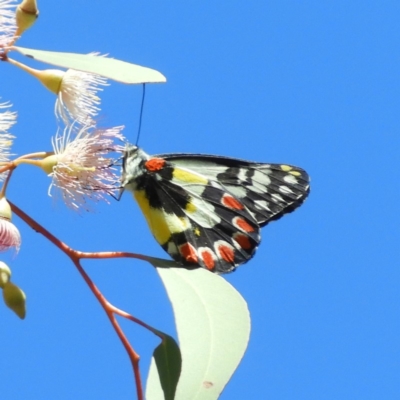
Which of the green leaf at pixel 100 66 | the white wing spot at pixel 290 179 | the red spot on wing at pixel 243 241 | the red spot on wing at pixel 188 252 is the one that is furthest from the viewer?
the white wing spot at pixel 290 179

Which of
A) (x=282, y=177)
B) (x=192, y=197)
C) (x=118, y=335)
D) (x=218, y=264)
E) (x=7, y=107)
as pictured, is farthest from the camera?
(x=282, y=177)

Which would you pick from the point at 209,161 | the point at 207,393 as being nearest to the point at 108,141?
the point at 209,161

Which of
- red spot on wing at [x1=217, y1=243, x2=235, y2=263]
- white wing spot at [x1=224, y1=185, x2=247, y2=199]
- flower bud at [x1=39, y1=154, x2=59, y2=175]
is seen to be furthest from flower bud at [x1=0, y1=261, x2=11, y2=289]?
white wing spot at [x1=224, y1=185, x2=247, y2=199]

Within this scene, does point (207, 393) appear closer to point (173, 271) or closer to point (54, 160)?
point (173, 271)

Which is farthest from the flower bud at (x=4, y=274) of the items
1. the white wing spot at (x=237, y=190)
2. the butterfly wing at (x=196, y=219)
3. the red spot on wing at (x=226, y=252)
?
the white wing spot at (x=237, y=190)

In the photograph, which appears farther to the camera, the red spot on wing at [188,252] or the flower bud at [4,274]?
the red spot on wing at [188,252]

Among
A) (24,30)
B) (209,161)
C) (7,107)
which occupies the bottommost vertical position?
(209,161)

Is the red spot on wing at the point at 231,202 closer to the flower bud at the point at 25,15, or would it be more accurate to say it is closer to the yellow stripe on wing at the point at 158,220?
the yellow stripe on wing at the point at 158,220

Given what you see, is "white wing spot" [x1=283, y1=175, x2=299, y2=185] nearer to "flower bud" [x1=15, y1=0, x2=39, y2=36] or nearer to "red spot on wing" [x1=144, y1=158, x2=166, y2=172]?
"red spot on wing" [x1=144, y1=158, x2=166, y2=172]
